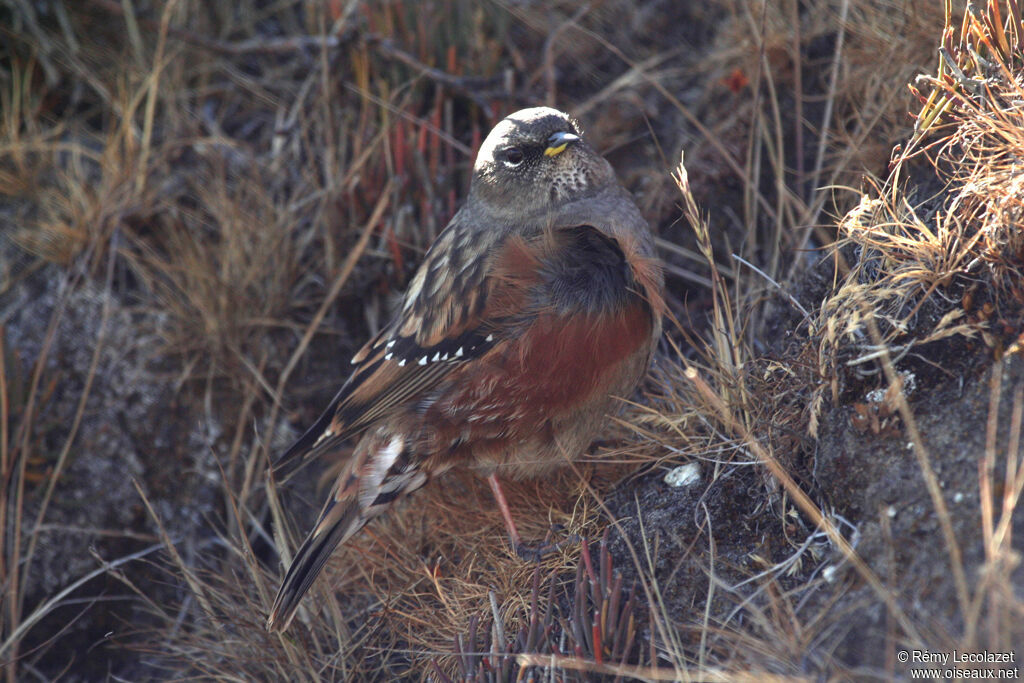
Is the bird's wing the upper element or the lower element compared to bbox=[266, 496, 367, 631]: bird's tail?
upper

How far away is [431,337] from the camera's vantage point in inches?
123

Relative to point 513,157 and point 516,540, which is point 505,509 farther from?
point 513,157

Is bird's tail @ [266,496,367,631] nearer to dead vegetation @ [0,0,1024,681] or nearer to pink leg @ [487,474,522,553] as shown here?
dead vegetation @ [0,0,1024,681]

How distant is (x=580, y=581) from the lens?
7.94 ft

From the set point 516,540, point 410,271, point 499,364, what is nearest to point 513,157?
point 410,271

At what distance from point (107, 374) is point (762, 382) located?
291 cm

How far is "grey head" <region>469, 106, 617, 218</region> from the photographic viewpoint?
341 centimetres

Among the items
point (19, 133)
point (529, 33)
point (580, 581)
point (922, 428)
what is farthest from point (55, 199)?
point (922, 428)

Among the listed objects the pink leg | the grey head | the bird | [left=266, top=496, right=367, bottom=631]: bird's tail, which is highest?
the grey head

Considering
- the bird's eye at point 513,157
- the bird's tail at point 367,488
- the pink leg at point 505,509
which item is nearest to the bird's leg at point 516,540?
the pink leg at point 505,509

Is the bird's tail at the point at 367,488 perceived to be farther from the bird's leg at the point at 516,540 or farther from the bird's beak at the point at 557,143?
the bird's beak at the point at 557,143

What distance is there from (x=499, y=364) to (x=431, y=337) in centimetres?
30

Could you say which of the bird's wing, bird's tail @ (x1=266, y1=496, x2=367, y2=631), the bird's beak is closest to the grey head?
the bird's beak

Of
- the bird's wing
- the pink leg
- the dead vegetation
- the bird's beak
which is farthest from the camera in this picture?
the bird's beak
